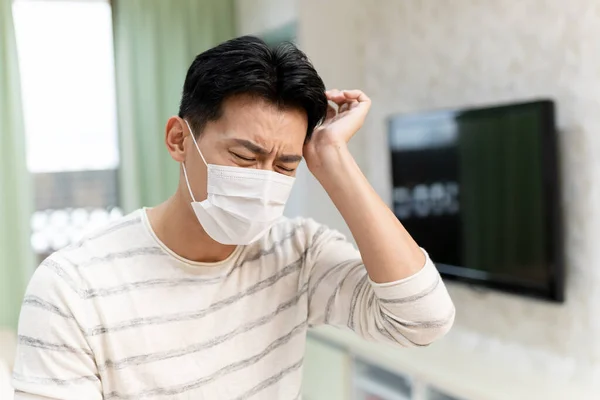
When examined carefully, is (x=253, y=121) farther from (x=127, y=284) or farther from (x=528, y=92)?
(x=528, y=92)

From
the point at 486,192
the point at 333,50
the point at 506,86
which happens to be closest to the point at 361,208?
the point at 486,192

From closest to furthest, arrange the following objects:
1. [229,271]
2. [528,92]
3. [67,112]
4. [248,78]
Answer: [248,78] < [229,271] < [528,92] < [67,112]

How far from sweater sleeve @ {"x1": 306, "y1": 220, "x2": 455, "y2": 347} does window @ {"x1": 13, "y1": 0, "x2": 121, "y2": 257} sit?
2213 millimetres

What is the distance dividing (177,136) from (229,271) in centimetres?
28

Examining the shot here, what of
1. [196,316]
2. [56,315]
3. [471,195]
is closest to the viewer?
[56,315]

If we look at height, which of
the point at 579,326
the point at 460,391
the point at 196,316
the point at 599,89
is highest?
the point at 599,89

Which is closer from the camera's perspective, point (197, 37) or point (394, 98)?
point (394, 98)

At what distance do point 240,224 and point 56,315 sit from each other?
1.17ft

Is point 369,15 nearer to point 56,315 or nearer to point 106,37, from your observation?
point 106,37

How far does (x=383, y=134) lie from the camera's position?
297cm

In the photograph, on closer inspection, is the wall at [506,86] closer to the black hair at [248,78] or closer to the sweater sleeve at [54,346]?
the black hair at [248,78]

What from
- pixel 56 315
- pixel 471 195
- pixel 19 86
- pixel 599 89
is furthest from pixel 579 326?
pixel 19 86

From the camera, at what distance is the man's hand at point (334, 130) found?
113 cm

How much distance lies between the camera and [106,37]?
3350mm
